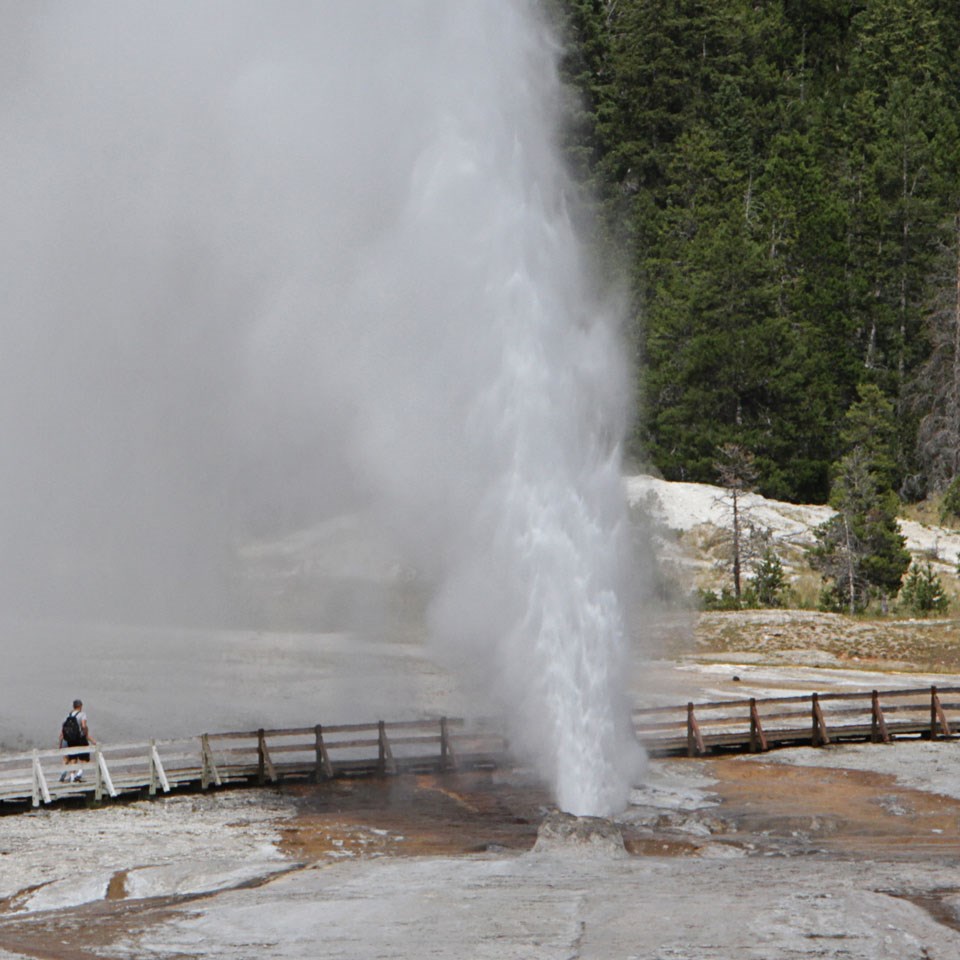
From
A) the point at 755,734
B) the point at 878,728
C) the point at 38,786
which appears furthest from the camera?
the point at 878,728

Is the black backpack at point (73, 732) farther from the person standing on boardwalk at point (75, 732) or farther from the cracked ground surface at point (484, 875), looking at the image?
the cracked ground surface at point (484, 875)

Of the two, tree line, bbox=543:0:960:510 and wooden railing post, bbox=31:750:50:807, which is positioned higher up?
tree line, bbox=543:0:960:510

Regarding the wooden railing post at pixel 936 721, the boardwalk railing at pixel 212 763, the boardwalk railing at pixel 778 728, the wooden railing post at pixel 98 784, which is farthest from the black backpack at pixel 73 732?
the wooden railing post at pixel 936 721

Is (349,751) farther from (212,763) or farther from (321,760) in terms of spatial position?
(212,763)

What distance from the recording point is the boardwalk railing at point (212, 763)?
80.4 feet

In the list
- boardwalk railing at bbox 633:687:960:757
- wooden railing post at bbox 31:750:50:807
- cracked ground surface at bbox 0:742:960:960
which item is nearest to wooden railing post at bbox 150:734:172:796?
cracked ground surface at bbox 0:742:960:960

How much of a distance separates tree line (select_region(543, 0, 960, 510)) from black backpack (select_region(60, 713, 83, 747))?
38.8 m

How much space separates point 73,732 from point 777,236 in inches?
2450

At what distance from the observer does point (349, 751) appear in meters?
Answer: 32.8

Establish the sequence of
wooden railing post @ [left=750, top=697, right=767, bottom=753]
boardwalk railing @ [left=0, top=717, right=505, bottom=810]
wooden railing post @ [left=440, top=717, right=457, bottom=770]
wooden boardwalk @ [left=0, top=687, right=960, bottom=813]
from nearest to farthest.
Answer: boardwalk railing @ [left=0, top=717, right=505, bottom=810] < wooden boardwalk @ [left=0, top=687, right=960, bottom=813] < wooden railing post @ [left=440, top=717, right=457, bottom=770] < wooden railing post @ [left=750, top=697, right=767, bottom=753]

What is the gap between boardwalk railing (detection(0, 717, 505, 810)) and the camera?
2450cm

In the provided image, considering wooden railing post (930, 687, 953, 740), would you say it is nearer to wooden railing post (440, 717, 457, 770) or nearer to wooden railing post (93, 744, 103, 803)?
wooden railing post (440, 717, 457, 770)

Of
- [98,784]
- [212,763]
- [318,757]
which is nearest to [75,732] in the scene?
[98,784]

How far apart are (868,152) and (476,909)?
76788 mm
